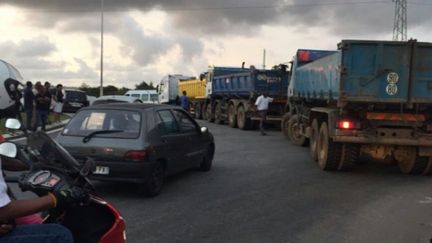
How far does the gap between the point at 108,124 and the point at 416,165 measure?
617cm

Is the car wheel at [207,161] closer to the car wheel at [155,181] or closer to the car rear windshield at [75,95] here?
the car wheel at [155,181]

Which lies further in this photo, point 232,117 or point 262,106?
point 232,117

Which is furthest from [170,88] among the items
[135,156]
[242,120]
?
[135,156]

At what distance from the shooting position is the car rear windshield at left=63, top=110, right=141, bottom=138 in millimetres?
8883

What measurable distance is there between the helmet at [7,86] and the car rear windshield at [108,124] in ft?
7.70

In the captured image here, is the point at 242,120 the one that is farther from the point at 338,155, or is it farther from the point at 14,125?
the point at 14,125

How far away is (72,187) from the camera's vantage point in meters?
3.07

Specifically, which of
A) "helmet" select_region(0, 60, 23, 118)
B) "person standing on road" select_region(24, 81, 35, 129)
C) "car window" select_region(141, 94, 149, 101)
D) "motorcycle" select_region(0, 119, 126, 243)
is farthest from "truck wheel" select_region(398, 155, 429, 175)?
"car window" select_region(141, 94, 149, 101)

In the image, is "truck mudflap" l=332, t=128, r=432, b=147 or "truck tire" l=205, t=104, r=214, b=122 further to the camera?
"truck tire" l=205, t=104, r=214, b=122

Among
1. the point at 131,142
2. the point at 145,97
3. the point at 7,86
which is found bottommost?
the point at 145,97

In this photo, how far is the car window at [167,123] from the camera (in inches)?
372

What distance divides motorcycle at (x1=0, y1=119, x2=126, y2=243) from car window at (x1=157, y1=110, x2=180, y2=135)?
5.99 m

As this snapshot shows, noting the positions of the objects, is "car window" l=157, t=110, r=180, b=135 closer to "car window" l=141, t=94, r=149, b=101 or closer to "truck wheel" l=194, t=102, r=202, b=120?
"truck wheel" l=194, t=102, r=202, b=120

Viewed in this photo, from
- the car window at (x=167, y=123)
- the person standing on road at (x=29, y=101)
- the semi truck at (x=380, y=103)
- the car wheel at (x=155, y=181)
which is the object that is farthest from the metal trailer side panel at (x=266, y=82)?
the car wheel at (x=155, y=181)
